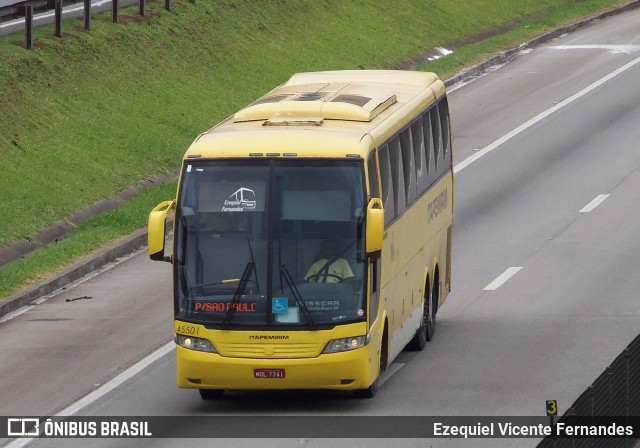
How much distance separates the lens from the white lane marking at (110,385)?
1702 cm

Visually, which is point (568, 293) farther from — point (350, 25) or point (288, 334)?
point (350, 25)

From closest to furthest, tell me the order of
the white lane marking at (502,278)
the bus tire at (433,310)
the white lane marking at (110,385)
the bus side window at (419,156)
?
the white lane marking at (110,385) → the bus side window at (419,156) → the bus tire at (433,310) → the white lane marking at (502,278)

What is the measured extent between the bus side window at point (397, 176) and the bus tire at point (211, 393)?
9.50ft

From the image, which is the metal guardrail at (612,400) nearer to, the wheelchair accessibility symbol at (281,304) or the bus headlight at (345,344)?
the bus headlight at (345,344)

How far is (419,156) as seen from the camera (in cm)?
2086

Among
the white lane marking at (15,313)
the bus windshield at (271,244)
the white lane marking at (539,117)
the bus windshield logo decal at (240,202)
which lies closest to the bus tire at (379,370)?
the bus windshield at (271,244)

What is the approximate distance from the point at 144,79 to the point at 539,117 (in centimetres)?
925

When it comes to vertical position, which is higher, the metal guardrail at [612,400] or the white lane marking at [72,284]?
the metal guardrail at [612,400]

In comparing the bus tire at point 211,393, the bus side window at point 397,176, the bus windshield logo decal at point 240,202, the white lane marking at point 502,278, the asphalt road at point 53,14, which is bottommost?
the white lane marking at point 502,278

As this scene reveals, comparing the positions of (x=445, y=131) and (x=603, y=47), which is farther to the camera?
(x=603, y=47)

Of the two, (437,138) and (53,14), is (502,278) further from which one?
(53,14)

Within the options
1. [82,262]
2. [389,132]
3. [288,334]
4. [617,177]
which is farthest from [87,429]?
[617,177]

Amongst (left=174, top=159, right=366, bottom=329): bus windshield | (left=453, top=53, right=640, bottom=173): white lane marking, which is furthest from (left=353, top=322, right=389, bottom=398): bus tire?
(left=453, top=53, right=640, bottom=173): white lane marking

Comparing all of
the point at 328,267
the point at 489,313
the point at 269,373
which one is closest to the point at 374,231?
the point at 328,267
